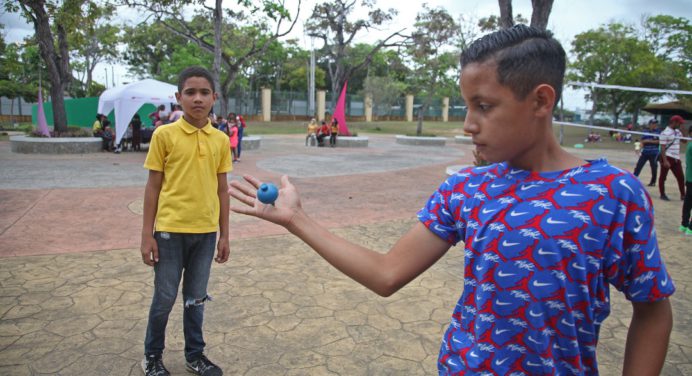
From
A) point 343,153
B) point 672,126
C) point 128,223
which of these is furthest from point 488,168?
point 343,153

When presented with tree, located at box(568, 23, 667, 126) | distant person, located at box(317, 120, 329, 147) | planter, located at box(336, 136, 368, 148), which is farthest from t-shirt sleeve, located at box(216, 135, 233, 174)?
tree, located at box(568, 23, 667, 126)

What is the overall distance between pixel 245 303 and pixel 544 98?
3.30 m

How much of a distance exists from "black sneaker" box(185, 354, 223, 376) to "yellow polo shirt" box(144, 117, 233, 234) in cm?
84

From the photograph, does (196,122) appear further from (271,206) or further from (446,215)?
(446,215)

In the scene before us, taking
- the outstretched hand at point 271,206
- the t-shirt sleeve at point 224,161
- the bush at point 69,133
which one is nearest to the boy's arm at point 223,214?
the t-shirt sleeve at point 224,161

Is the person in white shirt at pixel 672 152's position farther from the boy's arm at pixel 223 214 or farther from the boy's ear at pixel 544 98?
the boy's ear at pixel 544 98

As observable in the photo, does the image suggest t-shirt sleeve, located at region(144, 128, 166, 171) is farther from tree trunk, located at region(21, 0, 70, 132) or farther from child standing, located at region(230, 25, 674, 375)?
tree trunk, located at region(21, 0, 70, 132)

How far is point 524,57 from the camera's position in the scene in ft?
3.95

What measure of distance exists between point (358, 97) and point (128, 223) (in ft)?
143

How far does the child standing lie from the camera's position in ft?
3.80

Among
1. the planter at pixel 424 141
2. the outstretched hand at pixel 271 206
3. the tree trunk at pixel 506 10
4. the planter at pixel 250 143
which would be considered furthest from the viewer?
the planter at pixel 424 141

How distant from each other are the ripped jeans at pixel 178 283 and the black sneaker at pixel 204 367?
36 millimetres

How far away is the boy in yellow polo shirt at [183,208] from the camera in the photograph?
2660mm

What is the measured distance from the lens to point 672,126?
30.7ft
